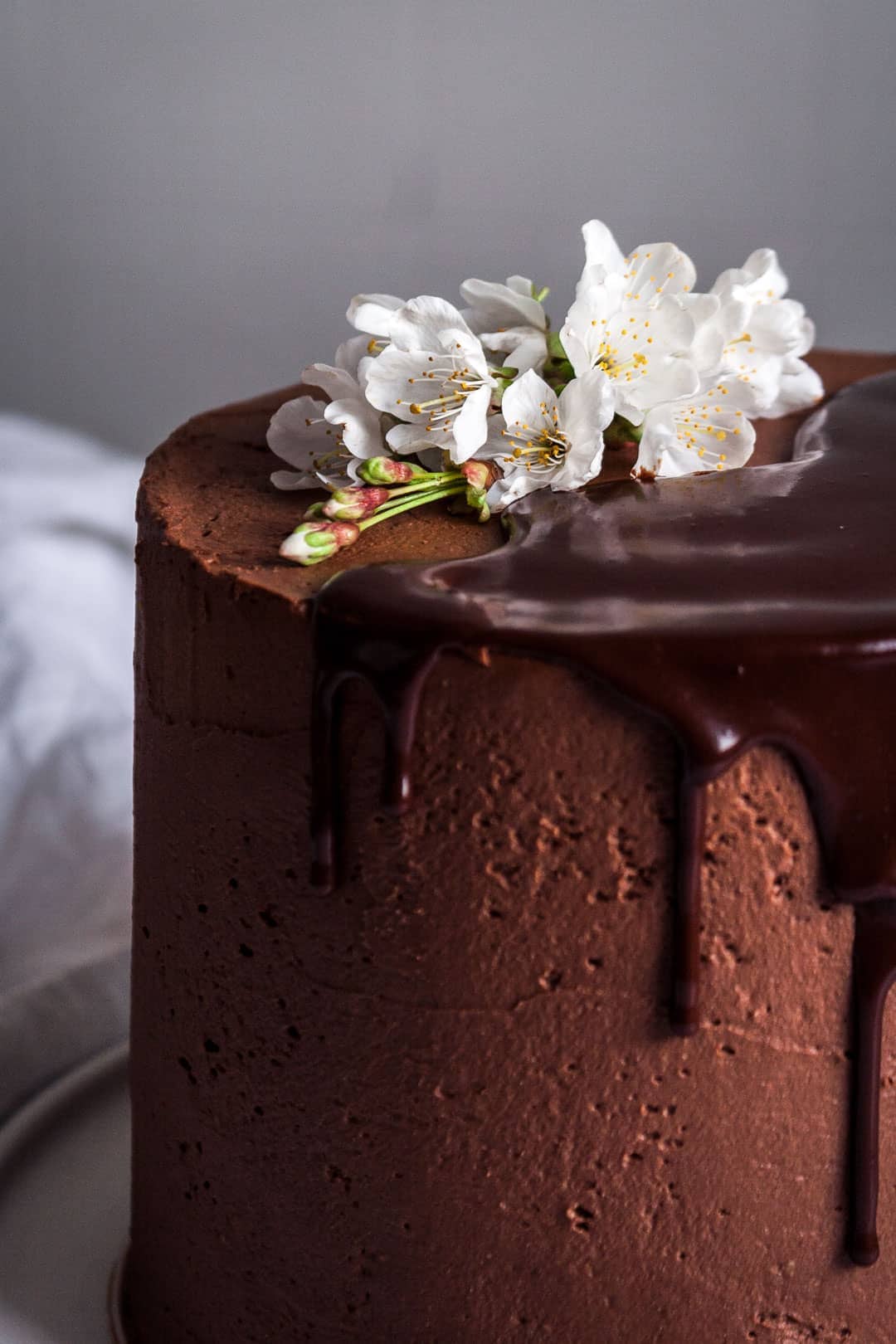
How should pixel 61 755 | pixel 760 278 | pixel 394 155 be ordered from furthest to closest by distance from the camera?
1. pixel 394 155
2. pixel 61 755
3. pixel 760 278

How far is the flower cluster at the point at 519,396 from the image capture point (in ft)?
3.91

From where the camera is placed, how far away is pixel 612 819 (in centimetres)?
100

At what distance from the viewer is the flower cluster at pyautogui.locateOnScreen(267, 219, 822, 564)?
1.19 m

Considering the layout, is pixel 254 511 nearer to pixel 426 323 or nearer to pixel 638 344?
pixel 426 323

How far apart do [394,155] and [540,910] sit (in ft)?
6.84

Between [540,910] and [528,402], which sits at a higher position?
[528,402]

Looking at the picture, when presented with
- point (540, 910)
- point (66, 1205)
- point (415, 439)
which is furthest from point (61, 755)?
point (540, 910)

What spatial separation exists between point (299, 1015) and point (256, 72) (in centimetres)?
207

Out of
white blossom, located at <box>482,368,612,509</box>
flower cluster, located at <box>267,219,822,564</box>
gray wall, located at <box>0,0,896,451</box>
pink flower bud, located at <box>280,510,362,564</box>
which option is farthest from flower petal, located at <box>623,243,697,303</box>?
gray wall, located at <box>0,0,896,451</box>

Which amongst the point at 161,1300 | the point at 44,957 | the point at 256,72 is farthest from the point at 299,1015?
the point at 256,72

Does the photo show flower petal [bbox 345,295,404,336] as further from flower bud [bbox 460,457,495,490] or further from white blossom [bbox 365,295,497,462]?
flower bud [bbox 460,457,495,490]

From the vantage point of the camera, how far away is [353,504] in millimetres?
1134

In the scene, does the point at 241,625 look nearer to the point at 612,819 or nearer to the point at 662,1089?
the point at 612,819

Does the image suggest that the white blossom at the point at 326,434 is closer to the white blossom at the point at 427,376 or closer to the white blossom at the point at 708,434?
the white blossom at the point at 427,376
